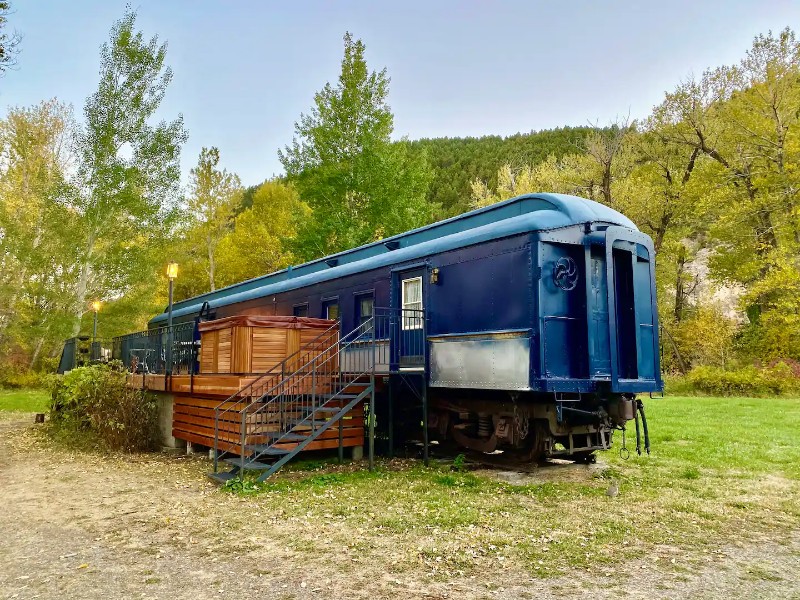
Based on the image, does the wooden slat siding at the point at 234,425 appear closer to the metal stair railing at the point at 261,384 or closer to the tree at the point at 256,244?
the metal stair railing at the point at 261,384

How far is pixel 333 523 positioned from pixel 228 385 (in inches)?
158

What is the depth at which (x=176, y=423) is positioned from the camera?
11875mm

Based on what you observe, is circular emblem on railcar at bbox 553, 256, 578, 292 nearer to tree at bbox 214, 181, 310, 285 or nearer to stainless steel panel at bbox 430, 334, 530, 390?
stainless steel panel at bbox 430, 334, 530, 390

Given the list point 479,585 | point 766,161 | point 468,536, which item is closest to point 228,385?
point 468,536

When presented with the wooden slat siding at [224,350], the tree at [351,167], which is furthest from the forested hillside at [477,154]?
the wooden slat siding at [224,350]

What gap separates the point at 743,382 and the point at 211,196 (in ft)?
92.6

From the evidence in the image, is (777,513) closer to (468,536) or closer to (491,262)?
(468,536)

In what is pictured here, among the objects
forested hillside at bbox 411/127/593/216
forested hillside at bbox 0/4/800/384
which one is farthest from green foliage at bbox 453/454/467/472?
forested hillside at bbox 411/127/593/216

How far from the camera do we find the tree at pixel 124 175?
20.7 meters

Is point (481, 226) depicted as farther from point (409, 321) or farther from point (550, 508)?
point (550, 508)

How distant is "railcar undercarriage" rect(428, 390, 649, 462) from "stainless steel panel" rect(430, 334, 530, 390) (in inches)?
20.0

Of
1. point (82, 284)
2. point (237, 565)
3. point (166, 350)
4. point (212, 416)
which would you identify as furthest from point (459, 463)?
point (82, 284)

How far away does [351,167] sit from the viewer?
24.8 m

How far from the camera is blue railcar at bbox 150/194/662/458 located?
816 centimetres
